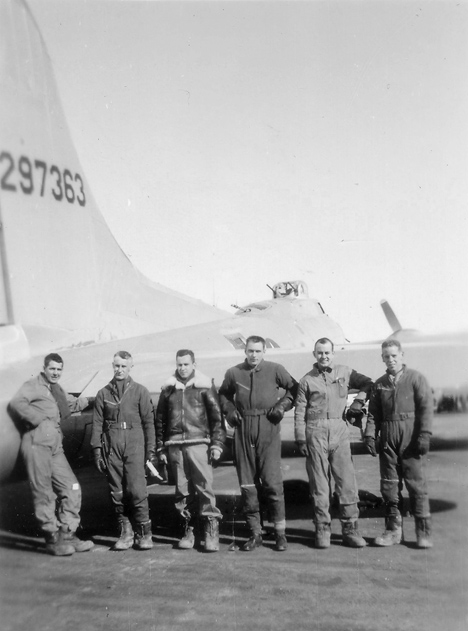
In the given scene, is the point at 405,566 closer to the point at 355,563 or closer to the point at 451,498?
the point at 355,563

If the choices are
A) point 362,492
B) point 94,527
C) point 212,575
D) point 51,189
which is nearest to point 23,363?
point 94,527

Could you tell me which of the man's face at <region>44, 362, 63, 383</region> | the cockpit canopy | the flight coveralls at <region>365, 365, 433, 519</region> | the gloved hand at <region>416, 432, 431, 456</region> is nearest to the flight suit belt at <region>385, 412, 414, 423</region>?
the flight coveralls at <region>365, 365, 433, 519</region>

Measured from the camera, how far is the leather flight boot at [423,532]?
4273 millimetres

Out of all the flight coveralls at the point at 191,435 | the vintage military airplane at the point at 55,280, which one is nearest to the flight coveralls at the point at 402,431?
the vintage military airplane at the point at 55,280

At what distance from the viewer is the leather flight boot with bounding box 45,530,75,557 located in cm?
445

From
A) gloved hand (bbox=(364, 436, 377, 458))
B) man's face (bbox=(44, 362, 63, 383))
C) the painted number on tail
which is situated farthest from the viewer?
the painted number on tail

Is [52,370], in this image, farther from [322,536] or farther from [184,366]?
[322,536]

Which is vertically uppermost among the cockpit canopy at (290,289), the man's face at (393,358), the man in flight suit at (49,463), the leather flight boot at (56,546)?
the cockpit canopy at (290,289)

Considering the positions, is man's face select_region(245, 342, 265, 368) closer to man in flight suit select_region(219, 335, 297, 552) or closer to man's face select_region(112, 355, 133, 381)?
man in flight suit select_region(219, 335, 297, 552)

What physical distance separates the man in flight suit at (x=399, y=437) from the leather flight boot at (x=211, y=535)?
1298 millimetres

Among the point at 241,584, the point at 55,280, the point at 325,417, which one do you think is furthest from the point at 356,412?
the point at 55,280

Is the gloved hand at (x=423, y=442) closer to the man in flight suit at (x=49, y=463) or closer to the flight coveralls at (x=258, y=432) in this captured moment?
the flight coveralls at (x=258, y=432)

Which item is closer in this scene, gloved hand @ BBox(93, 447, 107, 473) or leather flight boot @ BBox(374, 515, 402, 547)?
leather flight boot @ BBox(374, 515, 402, 547)

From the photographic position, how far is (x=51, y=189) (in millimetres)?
7105
